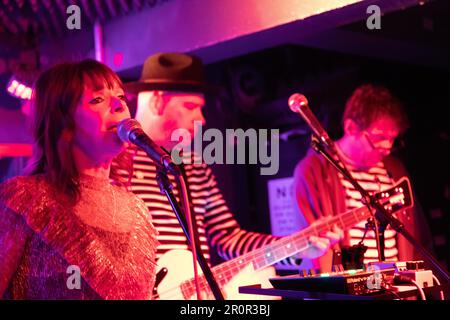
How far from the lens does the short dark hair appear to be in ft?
12.9

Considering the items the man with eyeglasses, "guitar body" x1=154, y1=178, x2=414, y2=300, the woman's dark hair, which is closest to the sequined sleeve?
the woman's dark hair

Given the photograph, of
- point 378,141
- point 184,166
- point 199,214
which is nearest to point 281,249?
point 199,214

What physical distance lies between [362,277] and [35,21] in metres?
3.05

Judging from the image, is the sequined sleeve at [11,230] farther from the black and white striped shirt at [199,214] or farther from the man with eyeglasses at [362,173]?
the man with eyeglasses at [362,173]

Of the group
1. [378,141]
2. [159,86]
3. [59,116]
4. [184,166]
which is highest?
[159,86]

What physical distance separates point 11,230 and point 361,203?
8.06 ft

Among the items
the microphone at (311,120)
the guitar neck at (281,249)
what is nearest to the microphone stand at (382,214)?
the microphone at (311,120)

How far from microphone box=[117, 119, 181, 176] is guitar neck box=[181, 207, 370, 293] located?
5.47ft

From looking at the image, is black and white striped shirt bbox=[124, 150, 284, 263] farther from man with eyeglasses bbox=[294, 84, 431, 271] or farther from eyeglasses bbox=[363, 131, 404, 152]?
eyeglasses bbox=[363, 131, 404, 152]

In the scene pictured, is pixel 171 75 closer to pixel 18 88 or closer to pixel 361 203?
pixel 18 88

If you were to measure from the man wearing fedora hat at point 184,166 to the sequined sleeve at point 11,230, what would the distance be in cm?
141

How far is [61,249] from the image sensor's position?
1986 millimetres
